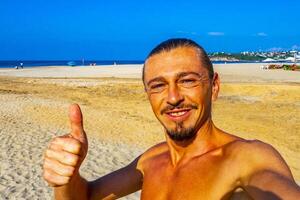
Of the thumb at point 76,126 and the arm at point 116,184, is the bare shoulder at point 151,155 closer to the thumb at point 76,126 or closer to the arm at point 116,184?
the arm at point 116,184

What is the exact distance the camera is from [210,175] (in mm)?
2230

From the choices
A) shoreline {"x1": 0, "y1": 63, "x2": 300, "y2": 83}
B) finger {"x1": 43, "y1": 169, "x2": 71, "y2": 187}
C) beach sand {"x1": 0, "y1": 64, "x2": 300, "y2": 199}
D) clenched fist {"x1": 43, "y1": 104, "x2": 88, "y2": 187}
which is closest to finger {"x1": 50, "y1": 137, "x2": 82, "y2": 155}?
clenched fist {"x1": 43, "y1": 104, "x2": 88, "y2": 187}

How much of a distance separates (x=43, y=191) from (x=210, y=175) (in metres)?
5.87

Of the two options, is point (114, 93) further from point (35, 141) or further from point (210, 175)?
point (210, 175)

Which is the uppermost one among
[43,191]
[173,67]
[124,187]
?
[173,67]

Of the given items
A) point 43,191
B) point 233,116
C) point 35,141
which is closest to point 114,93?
point 233,116

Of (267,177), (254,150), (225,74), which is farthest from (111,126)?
(225,74)

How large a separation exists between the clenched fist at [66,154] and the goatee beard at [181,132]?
0.56m

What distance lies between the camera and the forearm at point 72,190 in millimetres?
2291

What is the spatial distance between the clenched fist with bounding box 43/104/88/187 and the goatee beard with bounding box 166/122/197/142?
56cm

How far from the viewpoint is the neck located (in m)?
2.41

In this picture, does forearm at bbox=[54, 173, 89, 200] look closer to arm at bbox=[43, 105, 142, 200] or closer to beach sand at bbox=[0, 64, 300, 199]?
arm at bbox=[43, 105, 142, 200]

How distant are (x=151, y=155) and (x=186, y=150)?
16.1 inches

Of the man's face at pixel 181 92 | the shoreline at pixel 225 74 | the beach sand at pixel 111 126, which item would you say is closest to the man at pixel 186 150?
the man's face at pixel 181 92
